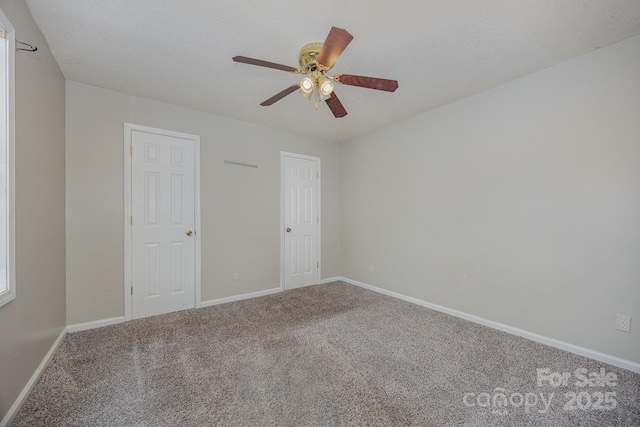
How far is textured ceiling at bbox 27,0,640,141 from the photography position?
5.68 feet

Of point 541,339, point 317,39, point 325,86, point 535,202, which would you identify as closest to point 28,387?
point 325,86

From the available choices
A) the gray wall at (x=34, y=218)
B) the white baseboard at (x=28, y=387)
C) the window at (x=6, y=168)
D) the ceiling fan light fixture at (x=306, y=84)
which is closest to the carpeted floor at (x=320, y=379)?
the white baseboard at (x=28, y=387)

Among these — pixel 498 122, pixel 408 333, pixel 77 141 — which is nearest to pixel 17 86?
pixel 77 141

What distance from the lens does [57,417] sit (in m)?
1.54

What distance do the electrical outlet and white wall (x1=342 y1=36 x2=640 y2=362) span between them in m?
0.03

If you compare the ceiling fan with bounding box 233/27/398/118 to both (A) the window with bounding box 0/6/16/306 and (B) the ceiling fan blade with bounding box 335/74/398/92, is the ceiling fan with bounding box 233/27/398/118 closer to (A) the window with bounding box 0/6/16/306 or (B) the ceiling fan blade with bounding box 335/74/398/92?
(B) the ceiling fan blade with bounding box 335/74/398/92

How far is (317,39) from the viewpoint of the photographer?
2.02 metres

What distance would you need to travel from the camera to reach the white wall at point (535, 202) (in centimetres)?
205

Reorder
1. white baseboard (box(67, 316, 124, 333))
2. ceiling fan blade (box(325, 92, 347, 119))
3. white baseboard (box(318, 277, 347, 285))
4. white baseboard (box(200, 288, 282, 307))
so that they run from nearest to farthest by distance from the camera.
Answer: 1. ceiling fan blade (box(325, 92, 347, 119))
2. white baseboard (box(67, 316, 124, 333))
3. white baseboard (box(200, 288, 282, 307))
4. white baseboard (box(318, 277, 347, 285))

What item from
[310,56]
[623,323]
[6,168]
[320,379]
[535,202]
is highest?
[310,56]

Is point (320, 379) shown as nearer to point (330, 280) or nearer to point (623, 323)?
point (623, 323)

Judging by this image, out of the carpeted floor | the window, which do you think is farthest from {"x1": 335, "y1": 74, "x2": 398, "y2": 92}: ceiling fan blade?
the carpeted floor

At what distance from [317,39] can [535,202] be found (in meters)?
2.43

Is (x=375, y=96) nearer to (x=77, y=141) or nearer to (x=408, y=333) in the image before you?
(x=408, y=333)
